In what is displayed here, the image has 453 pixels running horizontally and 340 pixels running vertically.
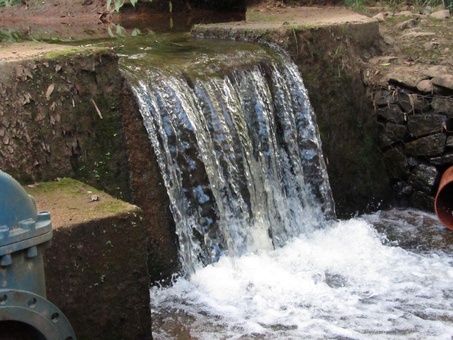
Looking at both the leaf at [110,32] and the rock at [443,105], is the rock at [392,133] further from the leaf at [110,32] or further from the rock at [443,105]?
the leaf at [110,32]

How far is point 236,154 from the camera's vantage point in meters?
4.70

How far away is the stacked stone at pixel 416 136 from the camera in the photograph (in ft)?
17.9

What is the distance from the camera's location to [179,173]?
4398 mm

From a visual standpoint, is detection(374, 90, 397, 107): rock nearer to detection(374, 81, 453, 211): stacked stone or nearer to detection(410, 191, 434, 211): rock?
detection(374, 81, 453, 211): stacked stone

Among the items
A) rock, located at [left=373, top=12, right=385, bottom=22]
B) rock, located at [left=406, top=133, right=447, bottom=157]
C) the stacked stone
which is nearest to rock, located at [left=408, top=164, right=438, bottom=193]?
the stacked stone

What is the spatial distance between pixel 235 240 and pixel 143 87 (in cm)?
107

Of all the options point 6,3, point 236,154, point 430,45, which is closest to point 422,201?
point 430,45

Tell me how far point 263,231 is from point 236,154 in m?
0.51

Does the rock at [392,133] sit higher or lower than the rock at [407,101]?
lower

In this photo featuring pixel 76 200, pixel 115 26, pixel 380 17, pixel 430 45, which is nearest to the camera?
pixel 76 200

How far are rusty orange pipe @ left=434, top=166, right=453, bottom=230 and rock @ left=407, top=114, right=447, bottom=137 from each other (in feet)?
1.10

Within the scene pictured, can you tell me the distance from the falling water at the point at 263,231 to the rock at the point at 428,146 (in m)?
0.68

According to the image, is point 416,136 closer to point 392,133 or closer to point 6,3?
point 392,133

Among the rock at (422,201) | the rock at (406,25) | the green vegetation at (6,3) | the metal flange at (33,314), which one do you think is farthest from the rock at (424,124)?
the green vegetation at (6,3)
